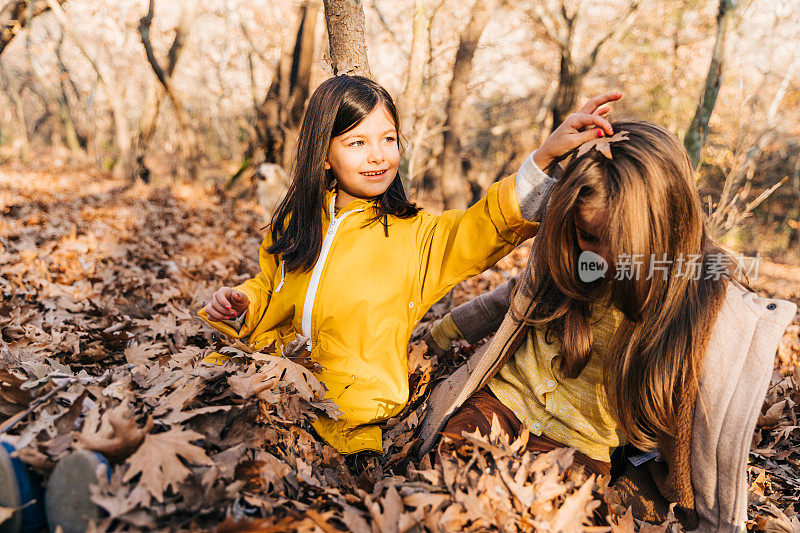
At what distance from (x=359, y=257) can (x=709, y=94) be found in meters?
5.34

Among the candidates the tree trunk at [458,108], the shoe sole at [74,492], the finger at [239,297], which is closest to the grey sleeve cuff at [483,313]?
the finger at [239,297]

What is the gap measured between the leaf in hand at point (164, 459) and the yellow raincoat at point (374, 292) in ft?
2.28

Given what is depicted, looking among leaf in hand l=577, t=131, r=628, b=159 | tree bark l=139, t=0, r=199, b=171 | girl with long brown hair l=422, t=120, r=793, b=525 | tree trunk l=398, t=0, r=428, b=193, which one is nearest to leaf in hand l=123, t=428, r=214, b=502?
girl with long brown hair l=422, t=120, r=793, b=525

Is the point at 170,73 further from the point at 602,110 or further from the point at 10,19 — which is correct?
the point at 602,110

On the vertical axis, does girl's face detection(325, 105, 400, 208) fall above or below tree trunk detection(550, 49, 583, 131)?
below

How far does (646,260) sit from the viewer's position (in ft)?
5.71

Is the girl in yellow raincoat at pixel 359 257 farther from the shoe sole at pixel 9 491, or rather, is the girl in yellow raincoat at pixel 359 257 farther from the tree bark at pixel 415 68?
the tree bark at pixel 415 68

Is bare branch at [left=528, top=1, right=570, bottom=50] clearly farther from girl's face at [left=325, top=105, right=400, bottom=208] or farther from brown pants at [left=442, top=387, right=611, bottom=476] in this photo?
→ brown pants at [left=442, top=387, right=611, bottom=476]

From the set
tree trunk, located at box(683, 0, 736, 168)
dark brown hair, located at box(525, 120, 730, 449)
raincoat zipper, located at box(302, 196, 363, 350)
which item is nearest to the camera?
dark brown hair, located at box(525, 120, 730, 449)

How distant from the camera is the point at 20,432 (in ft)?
5.72

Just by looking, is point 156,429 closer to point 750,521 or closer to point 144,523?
point 144,523

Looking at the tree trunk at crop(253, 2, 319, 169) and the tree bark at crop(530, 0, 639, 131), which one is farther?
the tree trunk at crop(253, 2, 319, 169)

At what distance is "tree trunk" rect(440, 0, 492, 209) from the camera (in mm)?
9078

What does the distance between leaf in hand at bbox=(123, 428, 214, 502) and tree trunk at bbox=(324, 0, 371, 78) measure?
2303 millimetres
